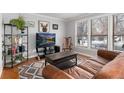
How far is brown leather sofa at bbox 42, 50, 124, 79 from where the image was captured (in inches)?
32.9

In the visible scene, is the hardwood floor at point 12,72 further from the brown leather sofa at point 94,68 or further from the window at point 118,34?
the window at point 118,34

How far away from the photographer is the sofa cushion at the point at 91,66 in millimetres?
1627

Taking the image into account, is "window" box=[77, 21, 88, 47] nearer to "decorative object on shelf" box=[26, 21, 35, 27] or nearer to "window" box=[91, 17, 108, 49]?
"window" box=[91, 17, 108, 49]

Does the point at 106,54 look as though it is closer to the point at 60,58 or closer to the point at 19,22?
the point at 60,58

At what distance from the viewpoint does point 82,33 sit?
1779 mm

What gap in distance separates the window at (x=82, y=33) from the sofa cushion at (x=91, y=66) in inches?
12.3

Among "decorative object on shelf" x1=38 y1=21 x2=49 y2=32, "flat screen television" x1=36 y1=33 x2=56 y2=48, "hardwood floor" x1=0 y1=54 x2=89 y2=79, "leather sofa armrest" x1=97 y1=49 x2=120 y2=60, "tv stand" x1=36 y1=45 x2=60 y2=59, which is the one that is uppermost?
"decorative object on shelf" x1=38 y1=21 x2=49 y2=32

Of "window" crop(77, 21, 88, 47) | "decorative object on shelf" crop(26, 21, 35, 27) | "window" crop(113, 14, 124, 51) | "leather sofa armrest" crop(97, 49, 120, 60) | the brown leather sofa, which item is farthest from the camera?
"leather sofa armrest" crop(97, 49, 120, 60)

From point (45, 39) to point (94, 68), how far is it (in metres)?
0.85

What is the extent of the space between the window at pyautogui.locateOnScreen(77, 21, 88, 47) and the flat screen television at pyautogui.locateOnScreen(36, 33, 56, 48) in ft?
1.42

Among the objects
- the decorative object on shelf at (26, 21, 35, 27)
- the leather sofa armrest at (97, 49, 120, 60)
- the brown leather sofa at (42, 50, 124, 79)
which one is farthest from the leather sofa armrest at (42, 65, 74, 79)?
the leather sofa armrest at (97, 49, 120, 60)

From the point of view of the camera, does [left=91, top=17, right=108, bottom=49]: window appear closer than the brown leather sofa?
No

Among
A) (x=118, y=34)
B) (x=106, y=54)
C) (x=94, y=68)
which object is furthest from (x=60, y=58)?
(x=118, y=34)
